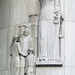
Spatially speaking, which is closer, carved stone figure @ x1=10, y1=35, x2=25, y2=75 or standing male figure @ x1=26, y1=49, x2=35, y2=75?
standing male figure @ x1=26, y1=49, x2=35, y2=75

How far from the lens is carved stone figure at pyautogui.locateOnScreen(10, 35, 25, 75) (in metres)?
17.3

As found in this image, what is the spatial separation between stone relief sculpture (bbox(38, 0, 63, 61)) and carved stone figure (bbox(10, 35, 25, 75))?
2.51 ft

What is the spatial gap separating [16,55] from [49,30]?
1431 millimetres

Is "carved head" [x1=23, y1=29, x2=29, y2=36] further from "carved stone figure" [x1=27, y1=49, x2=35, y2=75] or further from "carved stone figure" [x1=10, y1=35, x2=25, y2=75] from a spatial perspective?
"carved stone figure" [x1=27, y1=49, x2=35, y2=75]

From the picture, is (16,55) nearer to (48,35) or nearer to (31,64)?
(31,64)

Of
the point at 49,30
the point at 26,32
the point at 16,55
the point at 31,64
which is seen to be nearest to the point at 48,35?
the point at 49,30

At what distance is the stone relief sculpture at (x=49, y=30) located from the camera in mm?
17125

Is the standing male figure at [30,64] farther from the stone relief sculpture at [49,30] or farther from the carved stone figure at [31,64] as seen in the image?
the stone relief sculpture at [49,30]

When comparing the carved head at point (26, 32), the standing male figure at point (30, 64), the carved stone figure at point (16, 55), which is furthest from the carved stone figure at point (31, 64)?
the carved head at point (26, 32)

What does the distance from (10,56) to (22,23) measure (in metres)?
1.23

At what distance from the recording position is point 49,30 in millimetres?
17266

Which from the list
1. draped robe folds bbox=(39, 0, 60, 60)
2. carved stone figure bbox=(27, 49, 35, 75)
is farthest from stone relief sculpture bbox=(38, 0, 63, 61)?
carved stone figure bbox=(27, 49, 35, 75)

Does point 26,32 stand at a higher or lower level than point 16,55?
higher

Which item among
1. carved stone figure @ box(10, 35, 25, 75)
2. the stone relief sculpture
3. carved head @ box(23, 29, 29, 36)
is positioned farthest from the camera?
carved head @ box(23, 29, 29, 36)
